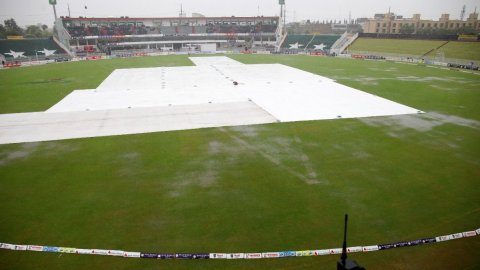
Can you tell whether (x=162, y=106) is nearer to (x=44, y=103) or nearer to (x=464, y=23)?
(x=44, y=103)

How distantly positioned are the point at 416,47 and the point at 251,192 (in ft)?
244

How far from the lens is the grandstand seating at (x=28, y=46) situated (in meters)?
75.1

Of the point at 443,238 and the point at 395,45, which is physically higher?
the point at 395,45

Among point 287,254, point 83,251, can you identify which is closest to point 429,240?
point 287,254

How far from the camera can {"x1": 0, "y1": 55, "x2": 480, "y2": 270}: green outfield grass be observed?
10.4 metres

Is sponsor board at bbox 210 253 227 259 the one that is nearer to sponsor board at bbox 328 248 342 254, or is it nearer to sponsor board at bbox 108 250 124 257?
sponsor board at bbox 108 250 124 257

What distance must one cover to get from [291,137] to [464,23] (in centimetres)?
11197

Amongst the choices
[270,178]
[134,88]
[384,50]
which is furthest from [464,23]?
[270,178]

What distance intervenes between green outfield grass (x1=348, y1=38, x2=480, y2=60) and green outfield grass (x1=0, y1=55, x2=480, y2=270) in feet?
158

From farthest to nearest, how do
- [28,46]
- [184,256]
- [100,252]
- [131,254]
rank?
[28,46], [100,252], [131,254], [184,256]

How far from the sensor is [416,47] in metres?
73.4

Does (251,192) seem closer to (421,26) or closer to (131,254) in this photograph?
(131,254)

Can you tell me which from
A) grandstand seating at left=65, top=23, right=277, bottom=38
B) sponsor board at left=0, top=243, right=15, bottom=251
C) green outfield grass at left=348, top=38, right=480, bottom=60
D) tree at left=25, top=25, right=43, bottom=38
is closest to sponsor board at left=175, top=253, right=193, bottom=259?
sponsor board at left=0, top=243, right=15, bottom=251

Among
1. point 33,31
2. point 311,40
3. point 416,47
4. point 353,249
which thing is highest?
point 33,31
